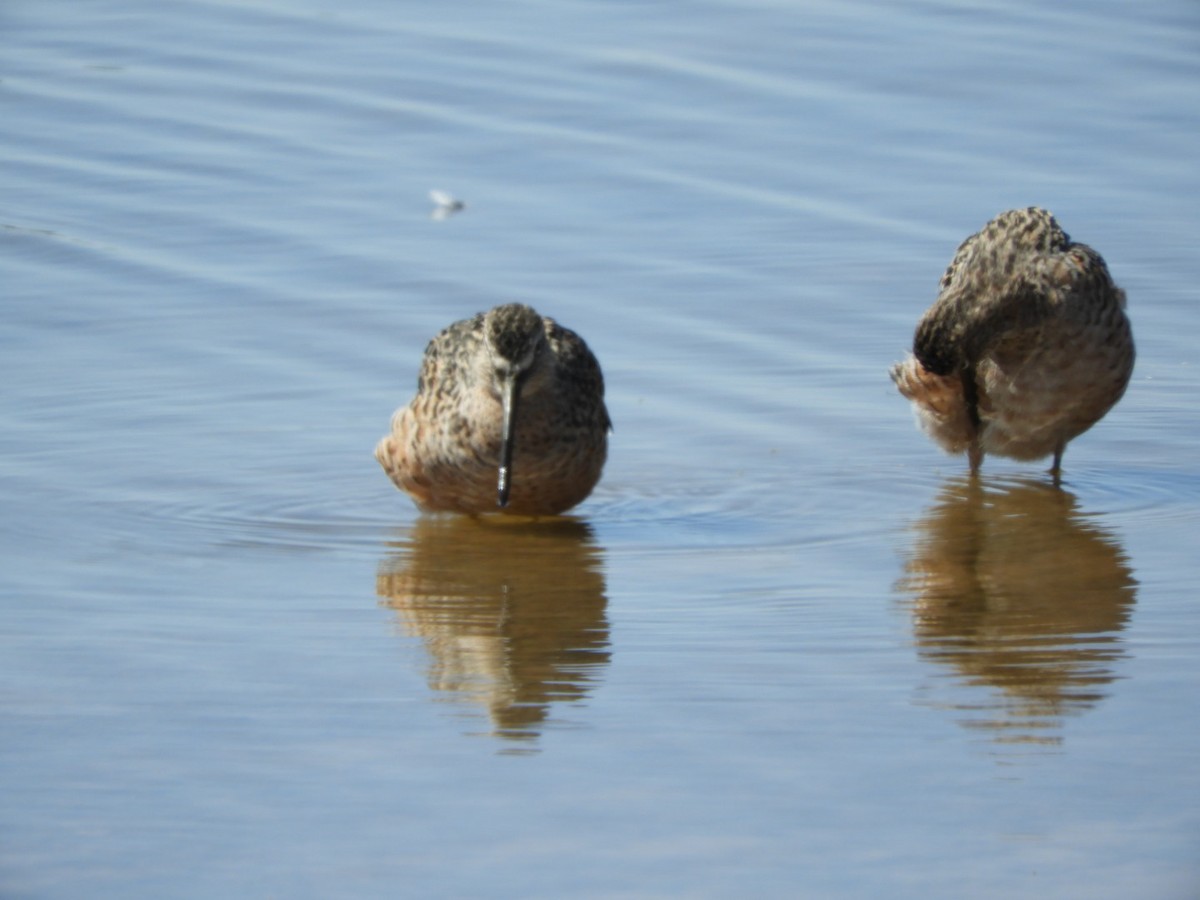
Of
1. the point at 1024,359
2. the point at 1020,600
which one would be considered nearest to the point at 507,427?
the point at 1020,600

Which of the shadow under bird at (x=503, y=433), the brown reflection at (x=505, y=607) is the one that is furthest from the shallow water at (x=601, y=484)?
the shadow under bird at (x=503, y=433)

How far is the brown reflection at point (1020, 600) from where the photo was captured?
6.09 meters

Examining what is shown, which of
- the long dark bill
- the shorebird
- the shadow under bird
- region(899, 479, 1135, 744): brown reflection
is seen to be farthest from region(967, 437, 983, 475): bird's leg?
the long dark bill

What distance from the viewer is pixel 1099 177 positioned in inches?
482

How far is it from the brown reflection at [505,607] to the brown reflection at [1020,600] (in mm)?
1070

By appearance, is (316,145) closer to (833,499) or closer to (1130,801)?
(833,499)

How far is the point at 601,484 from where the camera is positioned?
8.66 metres

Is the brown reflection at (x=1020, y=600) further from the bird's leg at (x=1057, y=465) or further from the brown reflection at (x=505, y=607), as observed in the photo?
the brown reflection at (x=505, y=607)

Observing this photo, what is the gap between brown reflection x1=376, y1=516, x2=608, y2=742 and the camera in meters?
6.20

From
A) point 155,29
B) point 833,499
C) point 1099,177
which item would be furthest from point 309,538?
point 155,29

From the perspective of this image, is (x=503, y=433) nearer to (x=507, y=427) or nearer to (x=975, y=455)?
(x=507, y=427)

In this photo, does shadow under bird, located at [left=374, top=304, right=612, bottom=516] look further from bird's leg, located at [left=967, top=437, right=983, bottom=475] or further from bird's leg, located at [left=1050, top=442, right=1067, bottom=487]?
bird's leg, located at [left=1050, top=442, right=1067, bottom=487]

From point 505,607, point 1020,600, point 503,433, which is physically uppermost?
point 503,433

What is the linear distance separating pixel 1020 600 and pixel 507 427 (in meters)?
1.98
